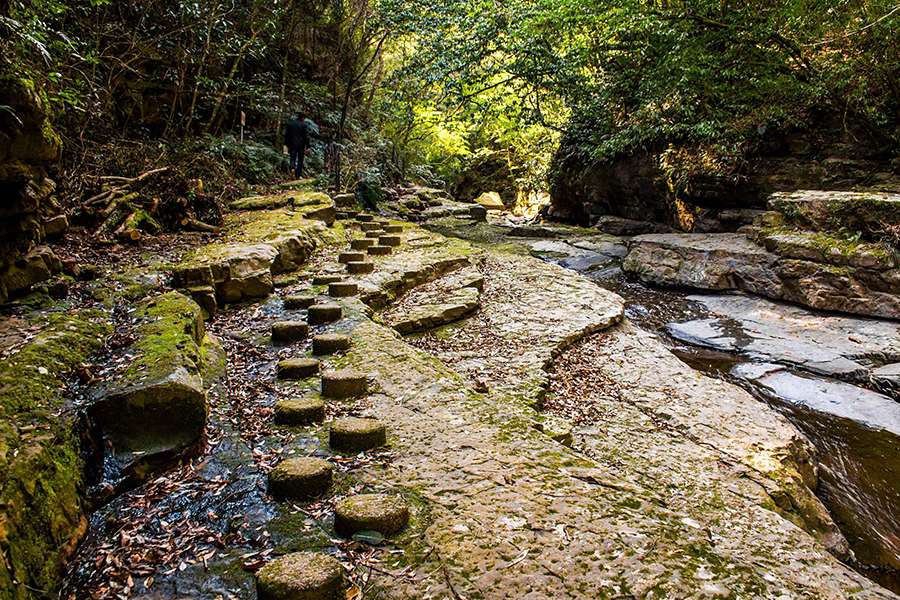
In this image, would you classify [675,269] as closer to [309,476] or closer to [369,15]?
[309,476]

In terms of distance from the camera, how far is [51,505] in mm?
1932

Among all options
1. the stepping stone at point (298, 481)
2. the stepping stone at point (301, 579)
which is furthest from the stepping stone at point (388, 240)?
the stepping stone at point (301, 579)

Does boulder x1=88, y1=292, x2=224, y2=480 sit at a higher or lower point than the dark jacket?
lower

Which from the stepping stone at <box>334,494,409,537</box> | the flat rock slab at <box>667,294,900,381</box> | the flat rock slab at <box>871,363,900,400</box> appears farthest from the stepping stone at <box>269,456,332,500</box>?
the flat rock slab at <box>871,363,900,400</box>

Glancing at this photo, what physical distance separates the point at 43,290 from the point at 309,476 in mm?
2935

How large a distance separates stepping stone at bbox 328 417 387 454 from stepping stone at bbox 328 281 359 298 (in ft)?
9.22

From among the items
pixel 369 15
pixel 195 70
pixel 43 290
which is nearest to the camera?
pixel 43 290

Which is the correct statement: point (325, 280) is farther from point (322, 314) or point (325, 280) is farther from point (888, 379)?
point (888, 379)

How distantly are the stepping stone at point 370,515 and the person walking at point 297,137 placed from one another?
37.6 ft

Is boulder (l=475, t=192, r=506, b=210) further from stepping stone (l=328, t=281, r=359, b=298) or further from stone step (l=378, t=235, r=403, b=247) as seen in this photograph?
Result: stepping stone (l=328, t=281, r=359, b=298)

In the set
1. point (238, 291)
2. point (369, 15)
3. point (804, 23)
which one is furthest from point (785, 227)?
point (369, 15)

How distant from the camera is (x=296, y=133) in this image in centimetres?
1197

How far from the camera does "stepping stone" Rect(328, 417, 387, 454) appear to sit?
270 cm

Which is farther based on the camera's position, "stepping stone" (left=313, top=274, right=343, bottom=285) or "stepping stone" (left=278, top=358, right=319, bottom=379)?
"stepping stone" (left=313, top=274, right=343, bottom=285)
